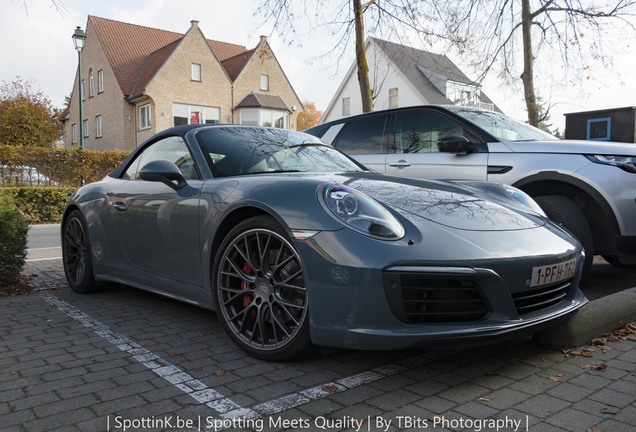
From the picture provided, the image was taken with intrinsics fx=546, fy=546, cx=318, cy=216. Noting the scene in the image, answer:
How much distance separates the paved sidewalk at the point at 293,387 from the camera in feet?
7.63

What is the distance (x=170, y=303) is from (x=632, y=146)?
13.9 feet

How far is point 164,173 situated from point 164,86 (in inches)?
1166

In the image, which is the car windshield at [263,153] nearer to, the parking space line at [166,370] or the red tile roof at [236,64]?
the parking space line at [166,370]

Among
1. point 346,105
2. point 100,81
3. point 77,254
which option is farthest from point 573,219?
point 100,81

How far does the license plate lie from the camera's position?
275 cm

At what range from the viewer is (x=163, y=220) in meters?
3.82

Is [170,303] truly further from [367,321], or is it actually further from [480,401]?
[480,401]

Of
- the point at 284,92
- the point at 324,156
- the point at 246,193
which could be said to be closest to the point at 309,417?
the point at 246,193

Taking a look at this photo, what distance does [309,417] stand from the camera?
237 centimetres

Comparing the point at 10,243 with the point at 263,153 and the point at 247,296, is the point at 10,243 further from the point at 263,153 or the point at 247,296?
the point at 247,296

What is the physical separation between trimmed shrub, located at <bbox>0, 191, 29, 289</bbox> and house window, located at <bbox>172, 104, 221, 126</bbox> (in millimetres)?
27288

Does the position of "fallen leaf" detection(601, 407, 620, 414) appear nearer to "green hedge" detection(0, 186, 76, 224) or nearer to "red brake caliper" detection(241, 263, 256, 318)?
"red brake caliper" detection(241, 263, 256, 318)

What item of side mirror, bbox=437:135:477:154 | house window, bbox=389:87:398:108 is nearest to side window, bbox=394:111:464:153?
side mirror, bbox=437:135:477:154

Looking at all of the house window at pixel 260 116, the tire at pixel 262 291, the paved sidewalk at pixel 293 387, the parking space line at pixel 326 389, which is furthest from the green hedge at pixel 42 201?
the house window at pixel 260 116
